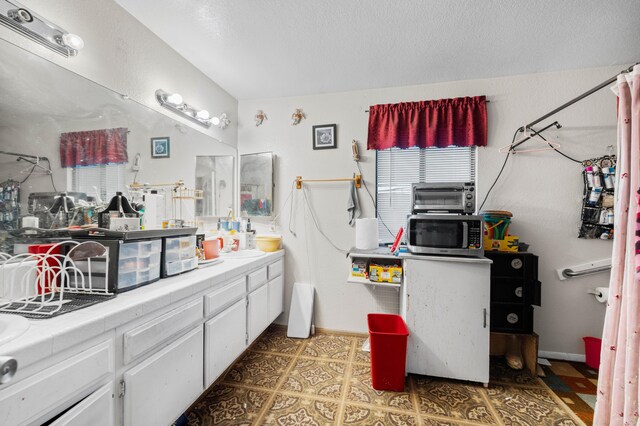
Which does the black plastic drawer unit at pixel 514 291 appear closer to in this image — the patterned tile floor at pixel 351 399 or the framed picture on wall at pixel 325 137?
the patterned tile floor at pixel 351 399

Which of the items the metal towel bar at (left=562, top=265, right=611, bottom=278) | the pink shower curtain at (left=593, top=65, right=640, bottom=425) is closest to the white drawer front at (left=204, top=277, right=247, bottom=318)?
the pink shower curtain at (left=593, top=65, right=640, bottom=425)

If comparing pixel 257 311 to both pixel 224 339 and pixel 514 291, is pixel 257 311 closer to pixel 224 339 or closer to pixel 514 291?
pixel 224 339

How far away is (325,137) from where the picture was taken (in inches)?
112

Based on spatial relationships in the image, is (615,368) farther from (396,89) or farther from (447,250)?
(396,89)

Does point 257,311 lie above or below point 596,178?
below

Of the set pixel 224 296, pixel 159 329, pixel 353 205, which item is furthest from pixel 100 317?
pixel 353 205

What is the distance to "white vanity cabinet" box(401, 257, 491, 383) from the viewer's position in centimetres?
199

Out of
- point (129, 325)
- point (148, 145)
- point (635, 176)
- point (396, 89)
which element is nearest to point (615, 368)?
point (635, 176)

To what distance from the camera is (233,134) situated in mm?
3031

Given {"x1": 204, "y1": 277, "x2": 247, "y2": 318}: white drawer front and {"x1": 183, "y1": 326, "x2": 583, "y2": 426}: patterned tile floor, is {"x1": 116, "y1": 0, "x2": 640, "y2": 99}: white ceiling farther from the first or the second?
{"x1": 183, "y1": 326, "x2": 583, "y2": 426}: patterned tile floor

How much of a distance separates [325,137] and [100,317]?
7.87ft

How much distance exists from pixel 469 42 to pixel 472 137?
0.82 meters

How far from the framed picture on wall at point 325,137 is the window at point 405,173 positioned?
0.52m

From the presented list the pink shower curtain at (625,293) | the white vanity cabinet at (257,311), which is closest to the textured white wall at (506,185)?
the white vanity cabinet at (257,311)
